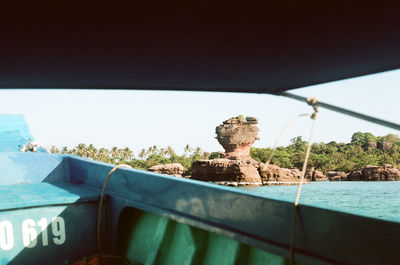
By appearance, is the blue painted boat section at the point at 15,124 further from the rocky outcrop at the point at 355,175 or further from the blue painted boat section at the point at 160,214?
the rocky outcrop at the point at 355,175

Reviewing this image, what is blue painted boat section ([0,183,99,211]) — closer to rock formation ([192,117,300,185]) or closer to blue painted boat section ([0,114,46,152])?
blue painted boat section ([0,114,46,152])

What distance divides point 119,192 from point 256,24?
1.63 meters

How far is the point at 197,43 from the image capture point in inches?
50.9

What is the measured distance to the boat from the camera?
107 cm

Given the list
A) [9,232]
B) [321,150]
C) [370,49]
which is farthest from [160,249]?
[321,150]

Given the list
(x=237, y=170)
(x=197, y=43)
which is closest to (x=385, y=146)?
(x=237, y=170)

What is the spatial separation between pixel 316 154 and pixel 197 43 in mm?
74178

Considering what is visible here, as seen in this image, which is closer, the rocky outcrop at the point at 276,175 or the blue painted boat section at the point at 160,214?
the blue painted boat section at the point at 160,214

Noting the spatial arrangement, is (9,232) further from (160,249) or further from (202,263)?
(202,263)

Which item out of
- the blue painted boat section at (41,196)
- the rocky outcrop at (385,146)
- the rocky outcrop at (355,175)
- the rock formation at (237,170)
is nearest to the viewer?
the blue painted boat section at (41,196)

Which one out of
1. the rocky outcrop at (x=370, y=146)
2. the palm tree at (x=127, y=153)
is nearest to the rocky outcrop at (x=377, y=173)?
the rocky outcrop at (x=370, y=146)

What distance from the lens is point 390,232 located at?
3.34 ft

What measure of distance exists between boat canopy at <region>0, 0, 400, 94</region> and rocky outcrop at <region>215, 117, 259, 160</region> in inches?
2616

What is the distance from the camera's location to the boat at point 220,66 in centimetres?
107
